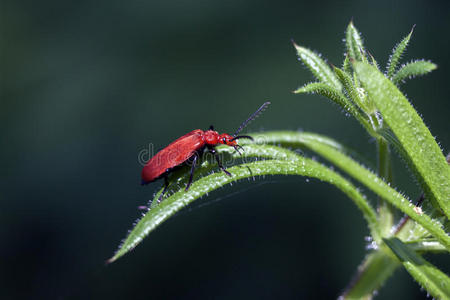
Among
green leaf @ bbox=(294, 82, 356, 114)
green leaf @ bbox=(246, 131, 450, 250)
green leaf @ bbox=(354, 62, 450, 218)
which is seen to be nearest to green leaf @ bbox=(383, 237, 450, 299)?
green leaf @ bbox=(246, 131, 450, 250)

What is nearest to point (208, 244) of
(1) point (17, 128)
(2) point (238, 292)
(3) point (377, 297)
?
(2) point (238, 292)

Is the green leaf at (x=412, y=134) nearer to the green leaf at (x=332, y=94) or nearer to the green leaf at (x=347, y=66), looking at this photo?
the green leaf at (x=332, y=94)

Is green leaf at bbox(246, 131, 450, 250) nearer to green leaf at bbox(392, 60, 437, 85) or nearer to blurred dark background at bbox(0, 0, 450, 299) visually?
green leaf at bbox(392, 60, 437, 85)

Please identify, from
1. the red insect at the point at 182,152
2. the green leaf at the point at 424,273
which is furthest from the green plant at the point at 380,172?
the red insect at the point at 182,152

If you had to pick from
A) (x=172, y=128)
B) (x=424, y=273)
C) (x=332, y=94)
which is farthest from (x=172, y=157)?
(x=172, y=128)

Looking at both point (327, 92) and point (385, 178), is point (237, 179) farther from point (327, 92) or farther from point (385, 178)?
point (385, 178)
